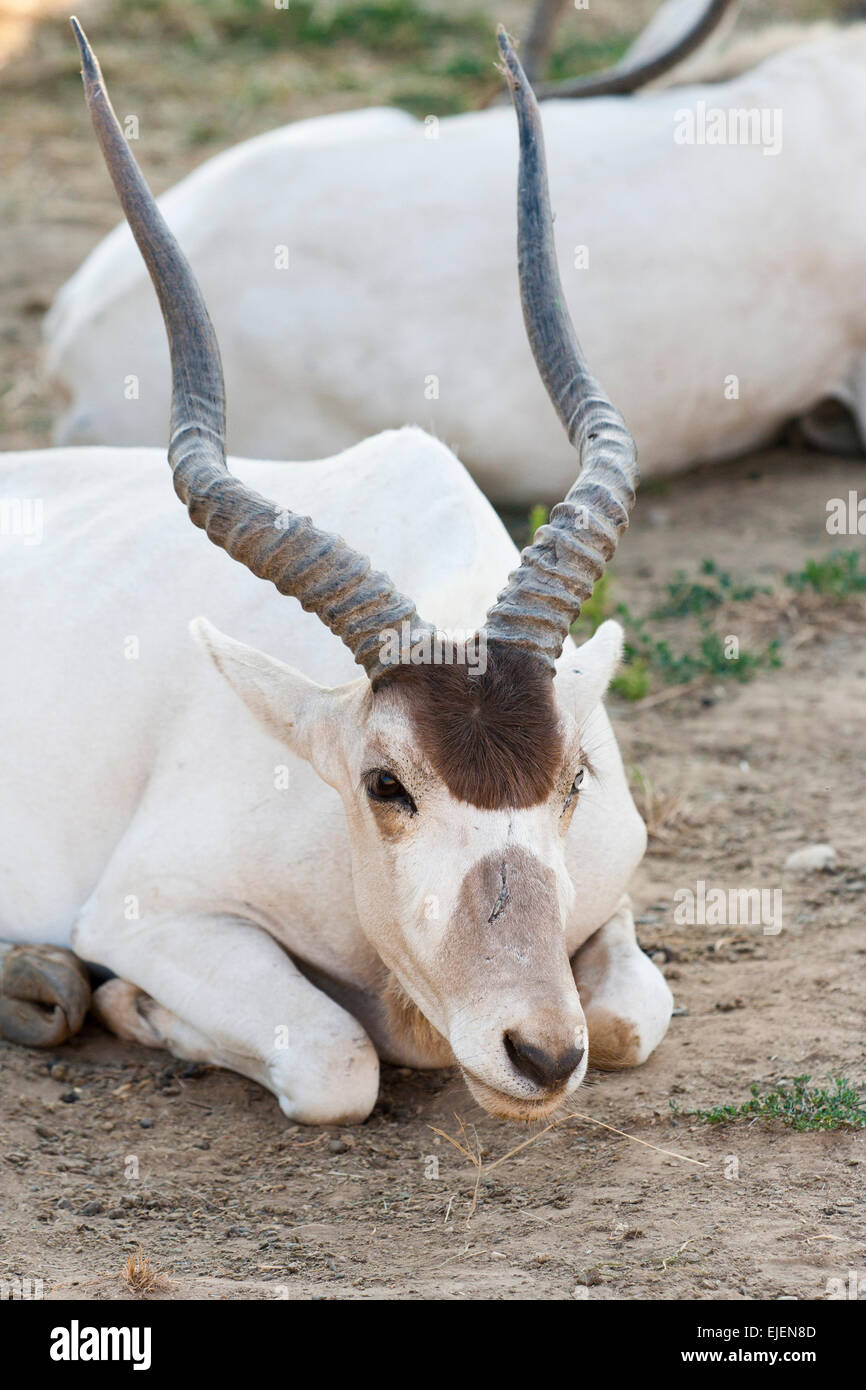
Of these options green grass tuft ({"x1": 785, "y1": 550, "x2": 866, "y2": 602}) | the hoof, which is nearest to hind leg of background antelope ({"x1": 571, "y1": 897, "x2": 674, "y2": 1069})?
the hoof

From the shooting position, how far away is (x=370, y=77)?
44.0 feet

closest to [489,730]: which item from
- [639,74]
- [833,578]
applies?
[833,578]

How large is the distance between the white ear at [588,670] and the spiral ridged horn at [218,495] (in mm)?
377

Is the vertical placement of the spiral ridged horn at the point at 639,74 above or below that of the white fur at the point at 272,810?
above

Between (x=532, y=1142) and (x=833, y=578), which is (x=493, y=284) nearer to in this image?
(x=833, y=578)

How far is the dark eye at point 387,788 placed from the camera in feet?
11.4

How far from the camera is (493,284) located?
7.40 m

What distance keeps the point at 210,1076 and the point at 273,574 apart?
123 centimetres

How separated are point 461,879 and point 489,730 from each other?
10.8 inches

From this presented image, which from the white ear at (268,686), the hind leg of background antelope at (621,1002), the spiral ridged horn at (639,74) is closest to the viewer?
the white ear at (268,686)

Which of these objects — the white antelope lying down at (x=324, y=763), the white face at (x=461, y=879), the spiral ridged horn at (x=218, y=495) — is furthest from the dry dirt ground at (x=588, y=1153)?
the spiral ridged horn at (x=218, y=495)

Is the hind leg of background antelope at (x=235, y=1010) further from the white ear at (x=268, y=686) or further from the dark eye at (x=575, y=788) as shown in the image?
the dark eye at (x=575, y=788)

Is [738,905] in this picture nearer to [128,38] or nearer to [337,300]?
[337,300]

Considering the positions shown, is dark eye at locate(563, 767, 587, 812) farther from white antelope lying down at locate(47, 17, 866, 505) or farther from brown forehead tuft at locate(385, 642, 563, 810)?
white antelope lying down at locate(47, 17, 866, 505)
